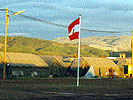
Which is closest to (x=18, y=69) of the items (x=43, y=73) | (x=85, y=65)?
(x=43, y=73)

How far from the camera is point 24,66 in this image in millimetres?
67062

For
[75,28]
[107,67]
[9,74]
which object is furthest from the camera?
[107,67]

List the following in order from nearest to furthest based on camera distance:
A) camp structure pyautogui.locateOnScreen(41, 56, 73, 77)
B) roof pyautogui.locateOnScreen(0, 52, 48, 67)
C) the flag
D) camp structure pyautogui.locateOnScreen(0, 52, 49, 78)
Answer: the flag → camp structure pyautogui.locateOnScreen(0, 52, 49, 78) → roof pyautogui.locateOnScreen(0, 52, 48, 67) → camp structure pyautogui.locateOnScreen(41, 56, 73, 77)

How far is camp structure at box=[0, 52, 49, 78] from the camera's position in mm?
63675

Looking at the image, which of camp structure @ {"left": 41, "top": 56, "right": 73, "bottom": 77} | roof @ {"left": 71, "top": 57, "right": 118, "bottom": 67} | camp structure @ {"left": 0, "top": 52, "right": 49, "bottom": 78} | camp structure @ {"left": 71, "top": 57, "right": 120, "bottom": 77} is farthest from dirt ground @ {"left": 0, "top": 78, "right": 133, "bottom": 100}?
roof @ {"left": 71, "top": 57, "right": 118, "bottom": 67}

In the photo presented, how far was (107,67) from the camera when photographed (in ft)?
287

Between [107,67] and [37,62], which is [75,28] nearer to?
[37,62]

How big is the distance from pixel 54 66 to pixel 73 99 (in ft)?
203

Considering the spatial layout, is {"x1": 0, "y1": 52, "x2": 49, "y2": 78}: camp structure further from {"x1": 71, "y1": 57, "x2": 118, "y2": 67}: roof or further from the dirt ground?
the dirt ground

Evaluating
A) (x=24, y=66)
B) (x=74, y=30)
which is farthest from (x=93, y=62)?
(x=74, y=30)

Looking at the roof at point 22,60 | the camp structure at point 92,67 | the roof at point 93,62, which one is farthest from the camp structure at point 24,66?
the roof at point 93,62

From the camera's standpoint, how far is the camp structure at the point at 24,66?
63675mm

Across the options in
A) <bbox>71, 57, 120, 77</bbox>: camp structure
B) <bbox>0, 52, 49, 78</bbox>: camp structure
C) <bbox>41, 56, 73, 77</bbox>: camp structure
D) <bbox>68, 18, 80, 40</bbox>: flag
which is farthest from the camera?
<bbox>41, 56, 73, 77</bbox>: camp structure

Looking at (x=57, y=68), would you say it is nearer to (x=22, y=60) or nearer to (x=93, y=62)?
(x=93, y=62)
